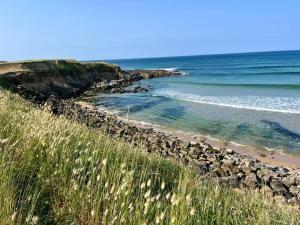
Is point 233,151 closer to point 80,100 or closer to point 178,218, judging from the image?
point 178,218

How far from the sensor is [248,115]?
2595cm

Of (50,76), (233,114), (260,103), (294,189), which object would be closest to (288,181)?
(294,189)

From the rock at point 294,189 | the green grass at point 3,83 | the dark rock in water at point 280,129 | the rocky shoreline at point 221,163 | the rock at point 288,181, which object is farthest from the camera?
the green grass at point 3,83

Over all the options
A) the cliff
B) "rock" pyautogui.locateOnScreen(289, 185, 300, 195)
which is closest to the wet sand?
"rock" pyautogui.locateOnScreen(289, 185, 300, 195)

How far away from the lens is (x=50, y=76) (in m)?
39.4

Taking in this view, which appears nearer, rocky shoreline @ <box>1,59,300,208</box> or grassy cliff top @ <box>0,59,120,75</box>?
rocky shoreline @ <box>1,59,300,208</box>

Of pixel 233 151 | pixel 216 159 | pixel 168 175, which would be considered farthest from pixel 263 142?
pixel 168 175

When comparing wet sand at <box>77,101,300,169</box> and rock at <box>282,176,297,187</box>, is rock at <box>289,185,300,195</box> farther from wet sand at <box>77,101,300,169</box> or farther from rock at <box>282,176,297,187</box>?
wet sand at <box>77,101,300,169</box>

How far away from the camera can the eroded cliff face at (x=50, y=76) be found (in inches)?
1362

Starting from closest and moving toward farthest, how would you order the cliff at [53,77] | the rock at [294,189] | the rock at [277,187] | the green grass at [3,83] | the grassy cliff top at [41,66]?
the rock at [277,187], the rock at [294,189], the green grass at [3,83], the cliff at [53,77], the grassy cliff top at [41,66]

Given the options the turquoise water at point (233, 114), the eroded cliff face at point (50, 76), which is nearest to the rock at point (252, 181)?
the turquoise water at point (233, 114)

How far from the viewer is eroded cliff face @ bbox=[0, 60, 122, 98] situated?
34.6 metres

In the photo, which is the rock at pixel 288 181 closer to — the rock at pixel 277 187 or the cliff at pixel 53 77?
the rock at pixel 277 187

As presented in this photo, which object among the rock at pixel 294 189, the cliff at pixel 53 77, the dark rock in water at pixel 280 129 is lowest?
the dark rock in water at pixel 280 129
